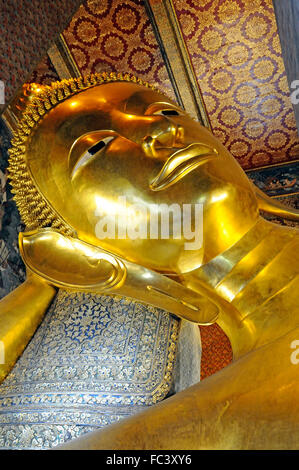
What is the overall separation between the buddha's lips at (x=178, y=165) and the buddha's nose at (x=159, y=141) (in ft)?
0.11

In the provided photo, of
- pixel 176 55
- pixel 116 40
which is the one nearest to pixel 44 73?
pixel 116 40

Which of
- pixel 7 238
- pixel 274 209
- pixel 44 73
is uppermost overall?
pixel 44 73

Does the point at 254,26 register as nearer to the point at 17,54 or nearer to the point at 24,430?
the point at 17,54

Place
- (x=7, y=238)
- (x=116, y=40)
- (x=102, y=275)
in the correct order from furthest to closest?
(x=116, y=40) < (x=7, y=238) < (x=102, y=275)

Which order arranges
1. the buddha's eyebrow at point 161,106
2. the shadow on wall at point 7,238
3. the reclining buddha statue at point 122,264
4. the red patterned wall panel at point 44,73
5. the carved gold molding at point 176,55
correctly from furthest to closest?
the red patterned wall panel at point 44,73
the carved gold molding at point 176,55
the shadow on wall at point 7,238
the buddha's eyebrow at point 161,106
the reclining buddha statue at point 122,264

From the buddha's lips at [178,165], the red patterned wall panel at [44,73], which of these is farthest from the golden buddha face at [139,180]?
the red patterned wall panel at [44,73]

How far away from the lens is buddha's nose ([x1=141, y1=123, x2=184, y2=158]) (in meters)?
1.24

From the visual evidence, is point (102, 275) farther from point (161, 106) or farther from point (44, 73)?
point (44, 73)

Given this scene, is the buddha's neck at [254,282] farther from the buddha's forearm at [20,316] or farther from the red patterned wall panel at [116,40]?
the red patterned wall panel at [116,40]

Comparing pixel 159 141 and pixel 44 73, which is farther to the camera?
pixel 44 73

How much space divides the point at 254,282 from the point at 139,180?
1.27 feet

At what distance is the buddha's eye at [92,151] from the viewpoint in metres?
1.26

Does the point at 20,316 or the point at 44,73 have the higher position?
the point at 44,73

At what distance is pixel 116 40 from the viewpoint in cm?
257
